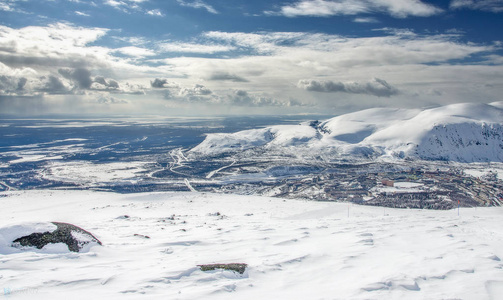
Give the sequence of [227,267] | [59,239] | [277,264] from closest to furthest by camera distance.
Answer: [227,267] < [277,264] < [59,239]

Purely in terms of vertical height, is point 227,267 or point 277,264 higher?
point 227,267

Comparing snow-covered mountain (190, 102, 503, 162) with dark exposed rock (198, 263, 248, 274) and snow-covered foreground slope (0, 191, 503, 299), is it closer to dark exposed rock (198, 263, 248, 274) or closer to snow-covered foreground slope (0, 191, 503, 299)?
snow-covered foreground slope (0, 191, 503, 299)

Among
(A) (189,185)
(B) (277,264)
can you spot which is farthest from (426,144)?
Answer: (B) (277,264)

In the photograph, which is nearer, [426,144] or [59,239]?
[59,239]

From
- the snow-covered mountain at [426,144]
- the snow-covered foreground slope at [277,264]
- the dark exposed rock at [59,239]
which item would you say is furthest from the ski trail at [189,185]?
the dark exposed rock at [59,239]

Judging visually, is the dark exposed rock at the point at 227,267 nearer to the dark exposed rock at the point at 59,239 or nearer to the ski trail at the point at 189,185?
the dark exposed rock at the point at 59,239

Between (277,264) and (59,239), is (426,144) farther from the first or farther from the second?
(59,239)

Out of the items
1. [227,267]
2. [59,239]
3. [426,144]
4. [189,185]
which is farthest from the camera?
[426,144]

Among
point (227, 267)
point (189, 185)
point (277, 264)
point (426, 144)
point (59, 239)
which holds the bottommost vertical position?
point (189, 185)
